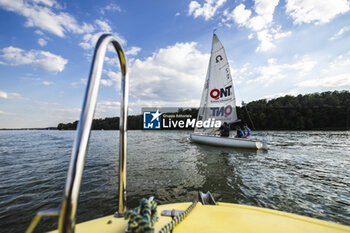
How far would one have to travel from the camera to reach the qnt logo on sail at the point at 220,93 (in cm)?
1491

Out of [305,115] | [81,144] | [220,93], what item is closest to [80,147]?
[81,144]

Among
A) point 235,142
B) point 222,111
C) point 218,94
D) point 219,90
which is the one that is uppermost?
point 219,90

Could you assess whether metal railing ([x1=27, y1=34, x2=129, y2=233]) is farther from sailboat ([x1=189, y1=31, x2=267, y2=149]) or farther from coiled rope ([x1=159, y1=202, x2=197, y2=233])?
sailboat ([x1=189, y1=31, x2=267, y2=149])

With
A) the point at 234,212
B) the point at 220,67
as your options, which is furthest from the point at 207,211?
the point at 220,67

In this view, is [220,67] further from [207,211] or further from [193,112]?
[193,112]

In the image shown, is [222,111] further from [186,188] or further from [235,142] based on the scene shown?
[186,188]

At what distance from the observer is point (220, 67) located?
50.5ft

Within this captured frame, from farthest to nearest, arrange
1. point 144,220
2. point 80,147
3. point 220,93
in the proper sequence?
point 220,93 < point 144,220 < point 80,147

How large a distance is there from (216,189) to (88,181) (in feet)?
13.5

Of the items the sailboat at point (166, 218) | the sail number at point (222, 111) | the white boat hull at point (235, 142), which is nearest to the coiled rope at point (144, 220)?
the sailboat at point (166, 218)

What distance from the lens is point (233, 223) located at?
1.37 m

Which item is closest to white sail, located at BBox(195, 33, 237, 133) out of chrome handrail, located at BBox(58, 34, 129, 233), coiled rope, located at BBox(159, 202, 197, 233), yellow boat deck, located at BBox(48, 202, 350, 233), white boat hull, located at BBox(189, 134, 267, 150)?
white boat hull, located at BBox(189, 134, 267, 150)

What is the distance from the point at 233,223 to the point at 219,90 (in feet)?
49.6

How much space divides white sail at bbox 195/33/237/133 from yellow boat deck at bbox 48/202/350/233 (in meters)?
13.8
